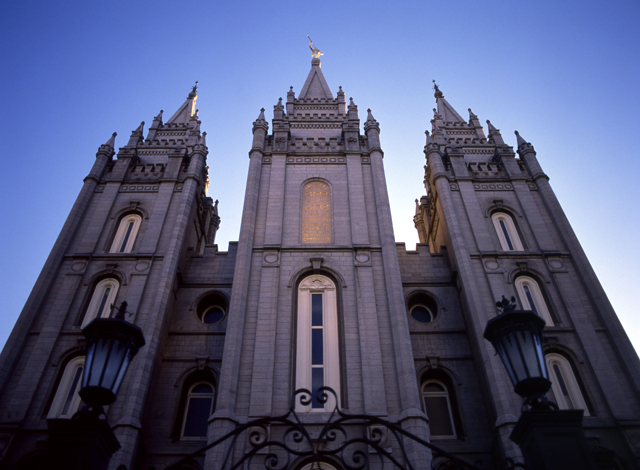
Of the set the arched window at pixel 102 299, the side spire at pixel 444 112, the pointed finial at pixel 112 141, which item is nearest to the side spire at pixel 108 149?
the pointed finial at pixel 112 141

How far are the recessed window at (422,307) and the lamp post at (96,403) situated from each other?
13.6 m

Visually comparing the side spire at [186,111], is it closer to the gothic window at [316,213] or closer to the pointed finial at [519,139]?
the gothic window at [316,213]

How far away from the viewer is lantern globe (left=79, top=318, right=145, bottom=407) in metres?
7.06

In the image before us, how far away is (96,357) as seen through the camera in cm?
732

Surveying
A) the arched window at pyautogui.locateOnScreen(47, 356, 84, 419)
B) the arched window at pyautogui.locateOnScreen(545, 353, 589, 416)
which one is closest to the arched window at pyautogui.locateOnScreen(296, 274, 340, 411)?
the arched window at pyautogui.locateOnScreen(47, 356, 84, 419)

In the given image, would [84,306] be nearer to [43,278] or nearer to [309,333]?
[43,278]

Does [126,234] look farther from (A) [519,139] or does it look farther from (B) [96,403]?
(A) [519,139]

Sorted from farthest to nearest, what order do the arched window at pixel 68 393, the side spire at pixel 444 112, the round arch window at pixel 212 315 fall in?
the side spire at pixel 444 112 → the round arch window at pixel 212 315 → the arched window at pixel 68 393

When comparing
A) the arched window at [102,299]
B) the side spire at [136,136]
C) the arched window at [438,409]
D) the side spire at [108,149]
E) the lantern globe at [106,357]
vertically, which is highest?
the side spire at [136,136]

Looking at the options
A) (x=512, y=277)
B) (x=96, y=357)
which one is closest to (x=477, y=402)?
(x=512, y=277)

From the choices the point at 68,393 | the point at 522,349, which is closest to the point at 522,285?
the point at 522,349

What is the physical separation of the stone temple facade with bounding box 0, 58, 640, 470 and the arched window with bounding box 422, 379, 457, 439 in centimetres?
5

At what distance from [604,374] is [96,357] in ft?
49.3

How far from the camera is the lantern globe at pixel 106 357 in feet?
23.2
